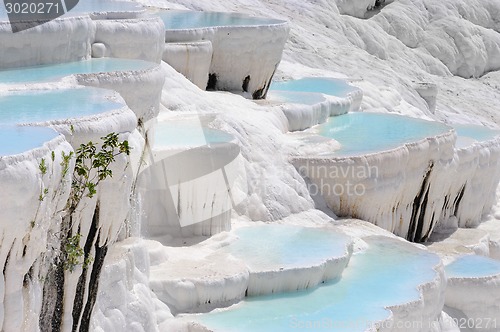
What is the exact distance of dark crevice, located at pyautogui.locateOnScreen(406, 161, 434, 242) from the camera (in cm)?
1642

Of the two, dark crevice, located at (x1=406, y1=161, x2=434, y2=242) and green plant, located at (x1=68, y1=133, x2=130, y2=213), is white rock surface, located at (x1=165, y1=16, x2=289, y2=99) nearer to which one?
dark crevice, located at (x1=406, y1=161, x2=434, y2=242)

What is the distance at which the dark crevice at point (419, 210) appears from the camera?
647 inches

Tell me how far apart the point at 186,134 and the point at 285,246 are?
1.92m

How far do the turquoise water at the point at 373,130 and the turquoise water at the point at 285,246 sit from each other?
7.07 feet

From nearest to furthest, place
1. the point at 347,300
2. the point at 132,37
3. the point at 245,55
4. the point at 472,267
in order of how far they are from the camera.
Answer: the point at 347,300, the point at 132,37, the point at 472,267, the point at 245,55

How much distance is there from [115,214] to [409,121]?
9.65 metres

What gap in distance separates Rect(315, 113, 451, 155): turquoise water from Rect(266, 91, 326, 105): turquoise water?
16.2 inches

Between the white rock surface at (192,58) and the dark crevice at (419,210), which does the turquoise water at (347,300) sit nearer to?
the dark crevice at (419,210)

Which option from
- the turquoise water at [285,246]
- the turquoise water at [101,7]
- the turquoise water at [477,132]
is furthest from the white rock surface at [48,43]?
the turquoise water at [477,132]

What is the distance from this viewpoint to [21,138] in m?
8.35

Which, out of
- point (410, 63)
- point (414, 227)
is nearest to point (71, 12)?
point (414, 227)

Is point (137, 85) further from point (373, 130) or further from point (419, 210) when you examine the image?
point (373, 130)

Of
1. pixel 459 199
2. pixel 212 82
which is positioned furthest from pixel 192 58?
pixel 459 199

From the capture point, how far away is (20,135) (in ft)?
27.7
